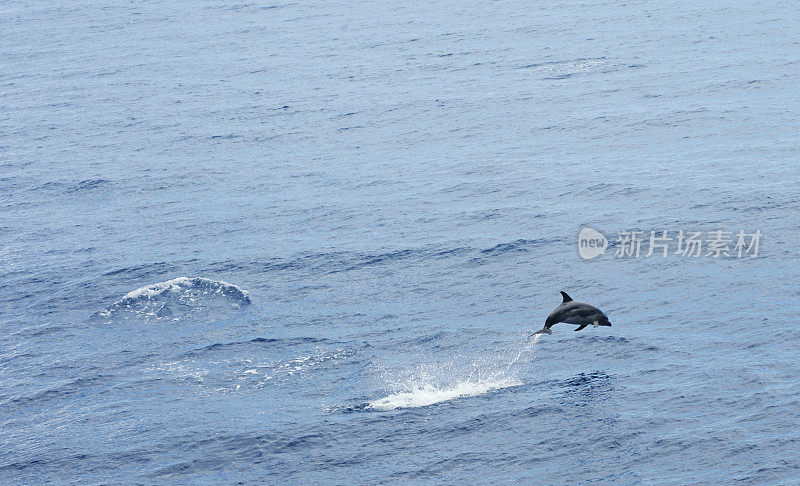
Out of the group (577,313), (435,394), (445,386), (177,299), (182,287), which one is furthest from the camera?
(182,287)

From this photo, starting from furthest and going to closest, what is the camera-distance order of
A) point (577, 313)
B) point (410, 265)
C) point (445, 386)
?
point (410, 265) < point (445, 386) < point (577, 313)

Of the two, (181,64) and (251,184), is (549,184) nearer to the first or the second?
(251,184)

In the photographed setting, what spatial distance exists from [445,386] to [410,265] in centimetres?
1232

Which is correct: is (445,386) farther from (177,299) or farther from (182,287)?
(182,287)

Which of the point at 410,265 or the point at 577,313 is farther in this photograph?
the point at 410,265

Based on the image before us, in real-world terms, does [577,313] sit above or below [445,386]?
above

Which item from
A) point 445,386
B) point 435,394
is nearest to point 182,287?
point 445,386

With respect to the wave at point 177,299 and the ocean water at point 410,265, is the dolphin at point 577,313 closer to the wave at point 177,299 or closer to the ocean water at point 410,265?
the ocean water at point 410,265

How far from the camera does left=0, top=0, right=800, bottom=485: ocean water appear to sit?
36.4 meters

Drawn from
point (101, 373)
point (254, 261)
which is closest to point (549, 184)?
point (254, 261)

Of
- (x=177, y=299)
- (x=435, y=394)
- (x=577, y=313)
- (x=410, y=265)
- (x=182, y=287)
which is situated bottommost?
(x=435, y=394)

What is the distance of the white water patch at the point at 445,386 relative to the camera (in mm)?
38406

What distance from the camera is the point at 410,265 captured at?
50875 millimetres

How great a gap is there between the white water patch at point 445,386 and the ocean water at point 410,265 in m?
0.12
